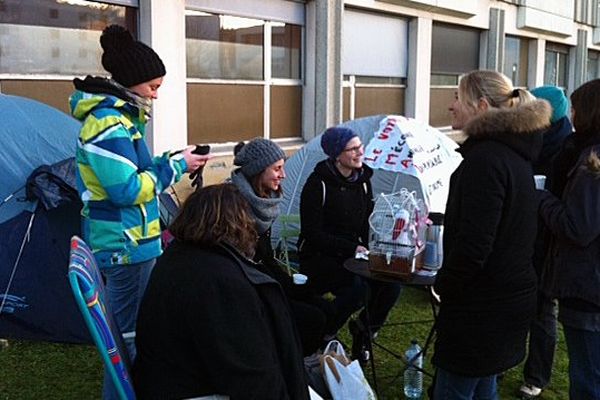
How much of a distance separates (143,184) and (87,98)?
1.44 feet

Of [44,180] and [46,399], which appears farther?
[44,180]

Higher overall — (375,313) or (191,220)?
(191,220)

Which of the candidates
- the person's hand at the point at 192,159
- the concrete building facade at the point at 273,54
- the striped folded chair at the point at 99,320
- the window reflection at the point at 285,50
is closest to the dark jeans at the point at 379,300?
the person's hand at the point at 192,159

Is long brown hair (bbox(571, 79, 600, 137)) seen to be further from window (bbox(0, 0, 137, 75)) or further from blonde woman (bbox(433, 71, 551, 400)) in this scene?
window (bbox(0, 0, 137, 75))

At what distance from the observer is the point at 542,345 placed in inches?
146

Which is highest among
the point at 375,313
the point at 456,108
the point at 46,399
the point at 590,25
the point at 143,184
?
the point at 590,25

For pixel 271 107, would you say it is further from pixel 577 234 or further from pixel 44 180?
pixel 577 234

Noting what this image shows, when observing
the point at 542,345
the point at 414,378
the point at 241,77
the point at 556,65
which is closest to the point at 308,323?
the point at 414,378

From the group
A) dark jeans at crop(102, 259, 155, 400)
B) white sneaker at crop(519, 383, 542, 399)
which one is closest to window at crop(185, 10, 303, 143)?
dark jeans at crop(102, 259, 155, 400)

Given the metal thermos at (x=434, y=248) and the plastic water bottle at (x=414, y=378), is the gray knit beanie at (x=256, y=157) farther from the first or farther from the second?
the plastic water bottle at (x=414, y=378)

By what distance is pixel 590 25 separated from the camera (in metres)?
18.0

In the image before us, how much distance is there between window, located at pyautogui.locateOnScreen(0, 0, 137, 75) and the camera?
5570 mm

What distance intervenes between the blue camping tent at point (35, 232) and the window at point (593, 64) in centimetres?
1819

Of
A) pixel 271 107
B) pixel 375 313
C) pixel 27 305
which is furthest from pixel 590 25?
pixel 27 305
